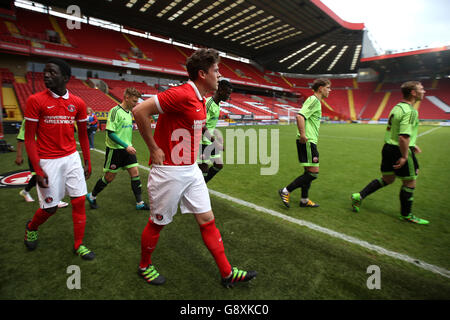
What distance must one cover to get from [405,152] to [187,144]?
132 inches

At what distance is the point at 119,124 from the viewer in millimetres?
3803

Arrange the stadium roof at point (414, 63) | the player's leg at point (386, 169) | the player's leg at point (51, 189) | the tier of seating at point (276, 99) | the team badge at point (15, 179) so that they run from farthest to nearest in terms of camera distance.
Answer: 1. the stadium roof at point (414, 63)
2. the tier of seating at point (276, 99)
3. the team badge at point (15, 179)
4. the player's leg at point (386, 169)
5. the player's leg at point (51, 189)

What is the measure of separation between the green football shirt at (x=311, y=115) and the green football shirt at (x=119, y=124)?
3.05 m

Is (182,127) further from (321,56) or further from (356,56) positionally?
(356,56)

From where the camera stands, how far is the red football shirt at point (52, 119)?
2.33 meters

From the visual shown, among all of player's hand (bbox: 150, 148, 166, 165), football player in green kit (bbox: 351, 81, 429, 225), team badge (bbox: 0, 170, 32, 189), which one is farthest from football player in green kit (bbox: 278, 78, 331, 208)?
team badge (bbox: 0, 170, 32, 189)

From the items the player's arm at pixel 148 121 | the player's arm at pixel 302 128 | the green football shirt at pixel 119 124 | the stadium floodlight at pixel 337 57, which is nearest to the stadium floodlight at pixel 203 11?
the stadium floodlight at pixel 337 57

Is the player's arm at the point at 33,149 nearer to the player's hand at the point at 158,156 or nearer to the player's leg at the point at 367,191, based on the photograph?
the player's hand at the point at 158,156

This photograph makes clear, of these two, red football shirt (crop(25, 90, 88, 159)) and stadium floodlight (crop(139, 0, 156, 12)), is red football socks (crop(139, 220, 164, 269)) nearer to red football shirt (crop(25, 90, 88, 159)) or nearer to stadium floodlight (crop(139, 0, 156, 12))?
red football shirt (crop(25, 90, 88, 159))

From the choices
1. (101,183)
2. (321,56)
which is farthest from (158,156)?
(321,56)

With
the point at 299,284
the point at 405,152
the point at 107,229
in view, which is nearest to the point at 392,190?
the point at 405,152

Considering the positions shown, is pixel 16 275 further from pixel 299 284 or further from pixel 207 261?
pixel 299 284
